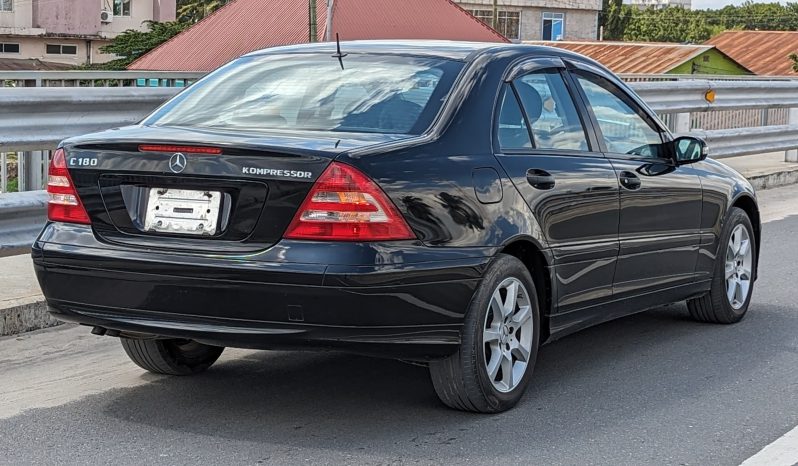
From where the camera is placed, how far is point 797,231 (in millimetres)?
11008

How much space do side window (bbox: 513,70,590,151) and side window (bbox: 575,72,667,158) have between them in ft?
0.64

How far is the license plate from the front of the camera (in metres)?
4.75

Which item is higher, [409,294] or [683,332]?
[409,294]

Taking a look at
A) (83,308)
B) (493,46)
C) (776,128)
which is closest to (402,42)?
(493,46)

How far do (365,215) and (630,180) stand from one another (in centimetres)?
191

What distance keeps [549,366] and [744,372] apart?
2.87 feet

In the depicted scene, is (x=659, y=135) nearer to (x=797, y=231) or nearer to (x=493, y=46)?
(x=493, y=46)

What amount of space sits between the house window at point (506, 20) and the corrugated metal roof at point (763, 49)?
825 inches

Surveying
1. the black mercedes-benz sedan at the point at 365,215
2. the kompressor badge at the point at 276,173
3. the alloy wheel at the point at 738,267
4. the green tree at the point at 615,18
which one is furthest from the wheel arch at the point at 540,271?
the green tree at the point at 615,18

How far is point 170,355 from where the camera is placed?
18.7ft

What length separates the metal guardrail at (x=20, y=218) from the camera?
22.0 ft

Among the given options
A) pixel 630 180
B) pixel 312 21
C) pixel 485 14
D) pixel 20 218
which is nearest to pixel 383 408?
pixel 630 180

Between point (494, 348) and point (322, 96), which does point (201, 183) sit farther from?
point (494, 348)

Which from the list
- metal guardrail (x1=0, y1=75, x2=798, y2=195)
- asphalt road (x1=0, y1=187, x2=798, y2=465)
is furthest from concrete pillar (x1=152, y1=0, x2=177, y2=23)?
asphalt road (x1=0, y1=187, x2=798, y2=465)
